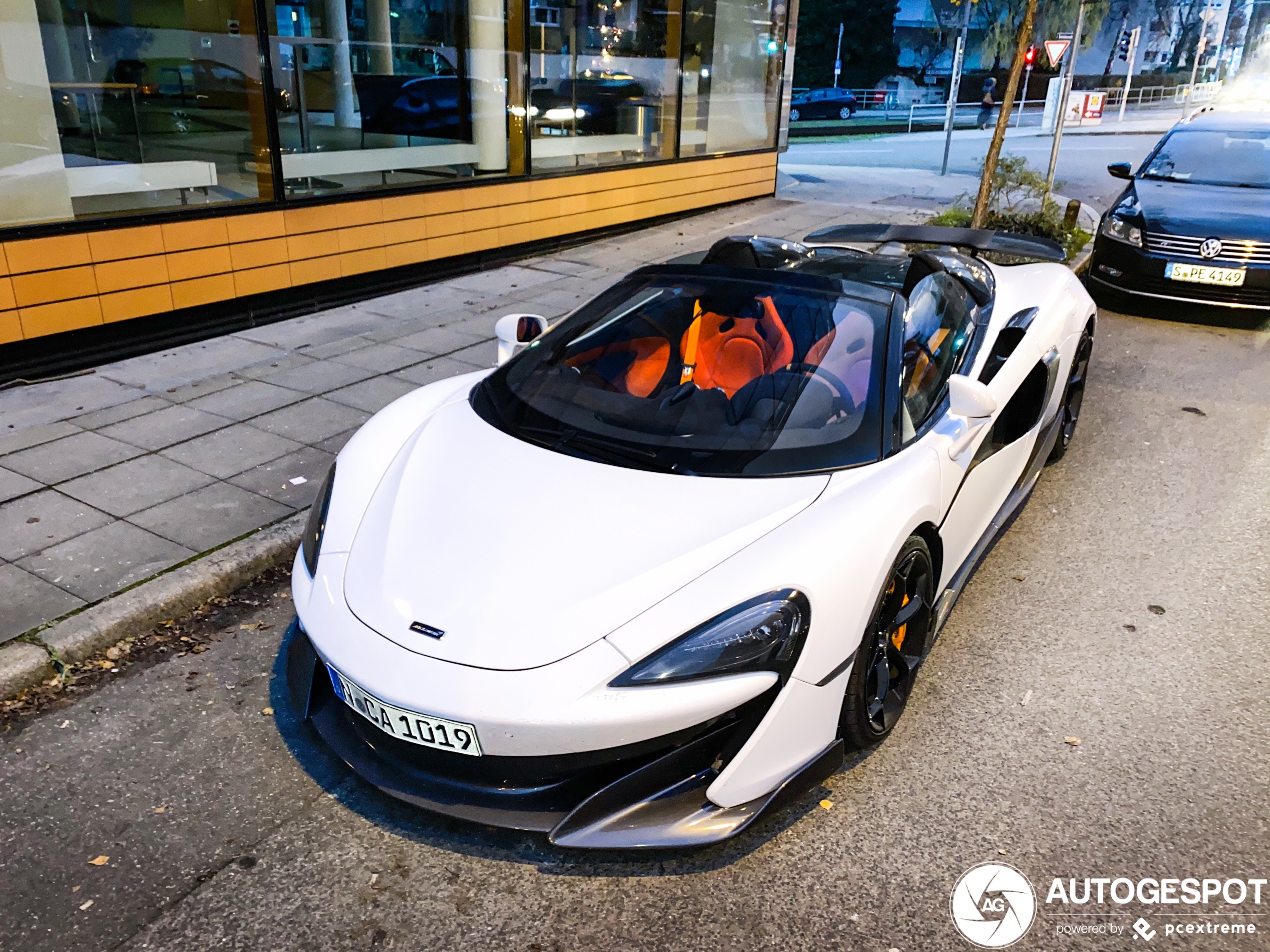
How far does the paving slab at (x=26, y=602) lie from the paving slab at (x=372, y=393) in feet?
7.10

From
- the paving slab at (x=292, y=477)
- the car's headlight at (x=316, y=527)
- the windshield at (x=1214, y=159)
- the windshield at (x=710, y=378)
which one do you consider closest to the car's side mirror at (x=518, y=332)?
the windshield at (x=710, y=378)

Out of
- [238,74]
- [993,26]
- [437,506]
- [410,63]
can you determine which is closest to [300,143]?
[238,74]

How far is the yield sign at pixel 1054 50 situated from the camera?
1202cm

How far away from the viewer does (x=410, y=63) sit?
29.4 ft

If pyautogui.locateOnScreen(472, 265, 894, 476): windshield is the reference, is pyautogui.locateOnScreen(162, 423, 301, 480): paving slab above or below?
below

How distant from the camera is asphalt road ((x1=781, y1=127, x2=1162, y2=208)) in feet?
58.4

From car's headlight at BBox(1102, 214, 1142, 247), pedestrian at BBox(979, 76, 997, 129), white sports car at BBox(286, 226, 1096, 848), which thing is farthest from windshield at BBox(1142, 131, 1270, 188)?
pedestrian at BBox(979, 76, 997, 129)

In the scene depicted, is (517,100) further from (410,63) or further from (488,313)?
(488,313)

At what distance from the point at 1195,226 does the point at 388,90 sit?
706 cm

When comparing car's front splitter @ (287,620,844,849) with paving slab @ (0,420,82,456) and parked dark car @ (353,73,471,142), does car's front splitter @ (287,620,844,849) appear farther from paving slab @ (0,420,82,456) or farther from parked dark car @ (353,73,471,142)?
parked dark car @ (353,73,471,142)

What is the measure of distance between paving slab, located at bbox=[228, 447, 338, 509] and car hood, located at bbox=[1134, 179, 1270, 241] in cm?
714

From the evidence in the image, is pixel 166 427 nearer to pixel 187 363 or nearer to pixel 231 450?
pixel 231 450

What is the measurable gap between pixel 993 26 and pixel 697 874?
49954mm

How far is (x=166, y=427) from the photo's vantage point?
544 centimetres
